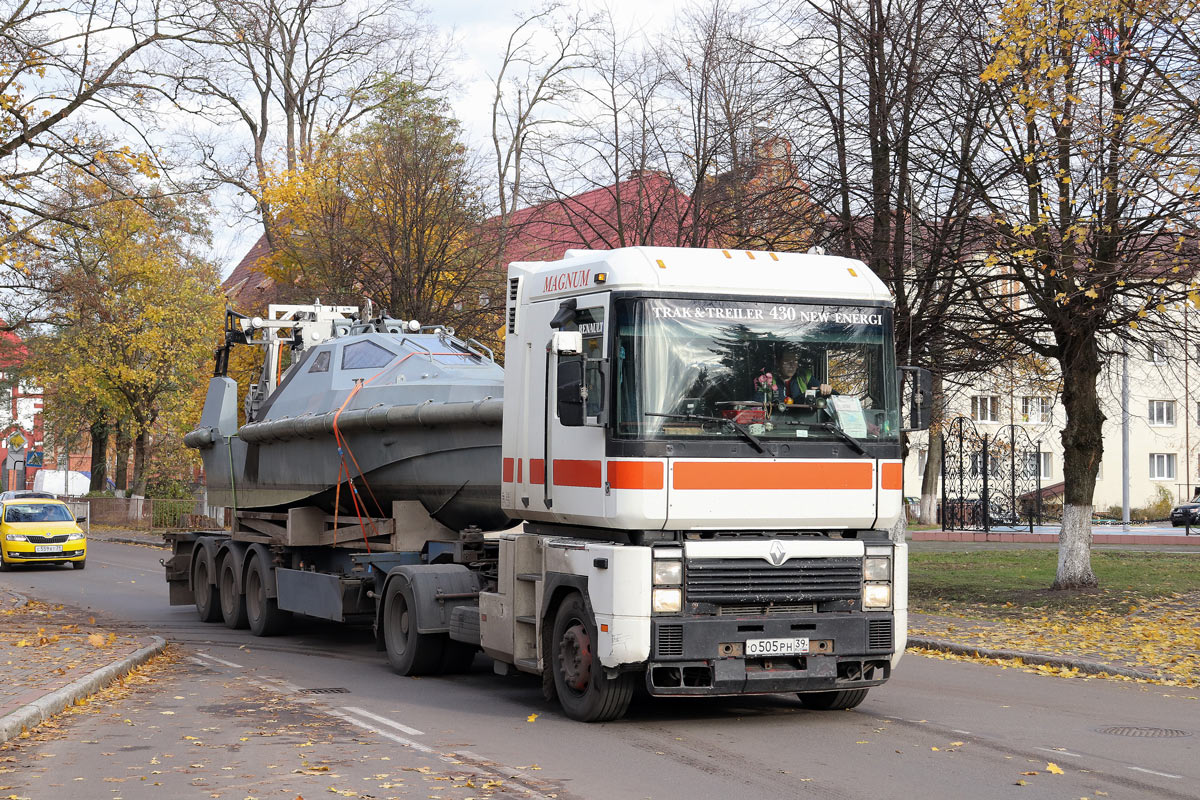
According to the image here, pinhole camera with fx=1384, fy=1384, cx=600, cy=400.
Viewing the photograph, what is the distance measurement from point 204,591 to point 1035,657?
37.2 feet

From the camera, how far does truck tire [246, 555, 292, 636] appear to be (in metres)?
17.0

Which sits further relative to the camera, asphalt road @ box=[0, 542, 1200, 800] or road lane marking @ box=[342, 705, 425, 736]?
road lane marking @ box=[342, 705, 425, 736]

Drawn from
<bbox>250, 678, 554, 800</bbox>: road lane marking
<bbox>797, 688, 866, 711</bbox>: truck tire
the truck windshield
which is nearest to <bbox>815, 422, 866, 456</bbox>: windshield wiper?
the truck windshield

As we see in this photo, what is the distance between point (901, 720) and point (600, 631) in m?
2.47

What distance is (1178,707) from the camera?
435 inches

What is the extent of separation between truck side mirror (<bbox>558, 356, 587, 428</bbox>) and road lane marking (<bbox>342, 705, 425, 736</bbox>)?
Result: 7.87 feet

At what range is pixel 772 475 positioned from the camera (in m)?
9.72

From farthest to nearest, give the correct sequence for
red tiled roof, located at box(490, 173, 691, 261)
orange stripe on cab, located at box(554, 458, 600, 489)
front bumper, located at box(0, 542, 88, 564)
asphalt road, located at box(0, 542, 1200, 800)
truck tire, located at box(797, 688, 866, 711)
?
front bumper, located at box(0, 542, 88, 564) < red tiled roof, located at box(490, 173, 691, 261) < truck tire, located at box(797, 688, 866, 711) < orange stripe on cab, located at box(554, 458, 600, 489) < asphalt road, located at box(0, 542, 1200, 800)

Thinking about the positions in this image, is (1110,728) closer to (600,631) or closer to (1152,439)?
(600,631)

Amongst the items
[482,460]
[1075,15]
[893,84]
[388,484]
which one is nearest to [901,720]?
[482,460]

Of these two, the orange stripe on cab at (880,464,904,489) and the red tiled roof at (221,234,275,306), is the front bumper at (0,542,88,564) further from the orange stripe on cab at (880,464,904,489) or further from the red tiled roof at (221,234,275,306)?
the orange stripe on cab at (880,464,904,489)

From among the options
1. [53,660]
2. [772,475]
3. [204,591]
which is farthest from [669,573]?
[204,591]

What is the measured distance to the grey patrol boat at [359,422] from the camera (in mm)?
13383

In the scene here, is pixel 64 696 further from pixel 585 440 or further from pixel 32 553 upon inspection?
pixel 32 553
